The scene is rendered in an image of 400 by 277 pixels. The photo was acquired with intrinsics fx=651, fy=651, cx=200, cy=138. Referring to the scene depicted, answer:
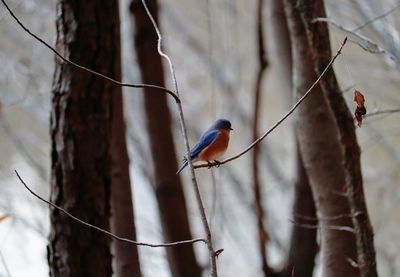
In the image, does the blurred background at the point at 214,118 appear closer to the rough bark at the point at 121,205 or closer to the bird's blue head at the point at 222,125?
the rough bark at the point at 121,205

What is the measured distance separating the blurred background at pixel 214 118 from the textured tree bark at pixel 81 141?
0.57m

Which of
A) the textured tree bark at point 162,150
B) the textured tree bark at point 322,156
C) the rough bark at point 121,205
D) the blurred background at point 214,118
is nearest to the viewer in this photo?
the textured tree bark at point 322,156

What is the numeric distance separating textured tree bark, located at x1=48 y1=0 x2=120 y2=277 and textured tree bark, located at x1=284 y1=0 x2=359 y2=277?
0.50 metres

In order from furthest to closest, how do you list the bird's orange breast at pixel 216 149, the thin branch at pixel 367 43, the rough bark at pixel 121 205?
the rough bark at pixel 121 205 < the bird's orange breast at pixel 216 149 < the thin branch at pixel 367 43

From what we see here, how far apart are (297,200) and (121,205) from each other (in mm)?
665

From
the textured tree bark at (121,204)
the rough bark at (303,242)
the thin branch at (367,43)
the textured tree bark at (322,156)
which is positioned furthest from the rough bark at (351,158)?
the rough bark at (303,242)

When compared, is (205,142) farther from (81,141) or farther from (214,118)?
(214,118)

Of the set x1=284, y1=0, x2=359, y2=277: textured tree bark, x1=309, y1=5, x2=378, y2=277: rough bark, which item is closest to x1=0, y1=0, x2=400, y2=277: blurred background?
x1=284, y1=0, x2=359, y2=277: textured tree bark

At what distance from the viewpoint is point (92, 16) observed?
1654 mm

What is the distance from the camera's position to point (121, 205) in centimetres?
197

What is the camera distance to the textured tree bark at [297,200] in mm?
2238

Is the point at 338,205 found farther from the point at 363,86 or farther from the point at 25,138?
the point at 25,138

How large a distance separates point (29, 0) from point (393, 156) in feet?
7.07

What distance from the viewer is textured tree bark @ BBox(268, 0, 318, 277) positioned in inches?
88.1
